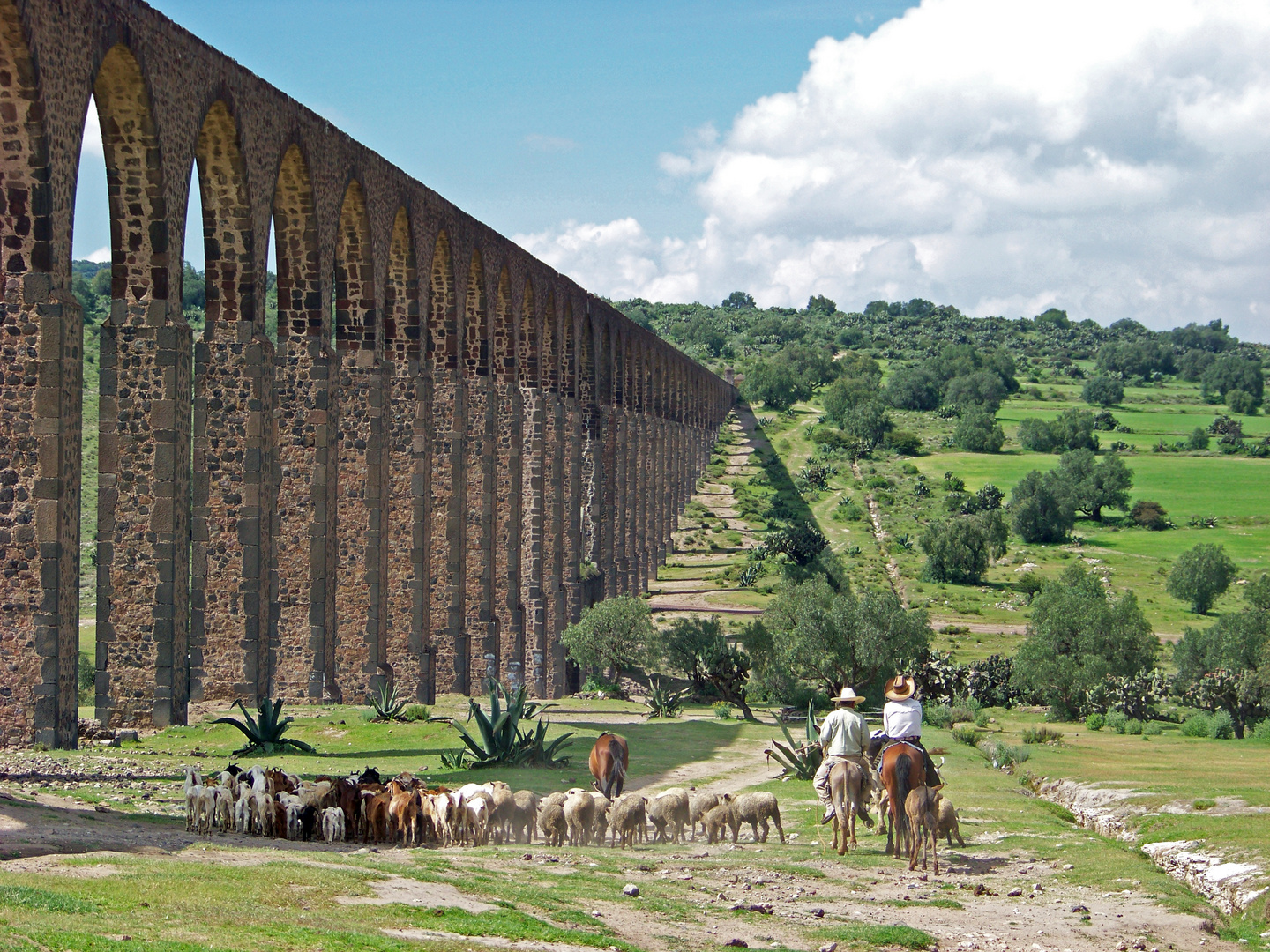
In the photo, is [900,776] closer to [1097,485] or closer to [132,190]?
[132,190]

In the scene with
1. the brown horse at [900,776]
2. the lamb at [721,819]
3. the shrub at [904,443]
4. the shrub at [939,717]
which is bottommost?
the shrub at [939,717]

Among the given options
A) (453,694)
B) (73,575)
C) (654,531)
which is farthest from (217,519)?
(654,531)

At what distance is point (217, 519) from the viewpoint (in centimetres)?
1998

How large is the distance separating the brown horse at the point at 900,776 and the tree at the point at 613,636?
69.5 feet

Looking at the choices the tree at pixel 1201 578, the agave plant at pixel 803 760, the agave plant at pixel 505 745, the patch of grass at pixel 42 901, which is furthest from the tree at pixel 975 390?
the patch of grass at pixel 42 901

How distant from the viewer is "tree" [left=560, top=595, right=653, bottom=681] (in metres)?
32.5

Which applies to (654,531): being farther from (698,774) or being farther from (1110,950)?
(1110,950)

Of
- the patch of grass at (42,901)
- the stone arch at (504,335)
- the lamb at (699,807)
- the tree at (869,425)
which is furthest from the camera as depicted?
the tree at (869,425)

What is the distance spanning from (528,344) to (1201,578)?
30.1m

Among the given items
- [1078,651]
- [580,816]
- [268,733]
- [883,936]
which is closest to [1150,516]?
[1078,651]

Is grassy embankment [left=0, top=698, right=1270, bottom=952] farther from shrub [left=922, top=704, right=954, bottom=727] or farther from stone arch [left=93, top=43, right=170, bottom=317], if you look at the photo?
shrub [left=922, top=704, right=954, bottom=727]

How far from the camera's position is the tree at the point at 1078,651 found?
32406 mm

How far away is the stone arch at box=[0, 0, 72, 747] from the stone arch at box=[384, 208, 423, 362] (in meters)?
11.7

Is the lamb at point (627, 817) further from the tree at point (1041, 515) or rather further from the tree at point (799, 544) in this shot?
the tree at point (1041, 515)
